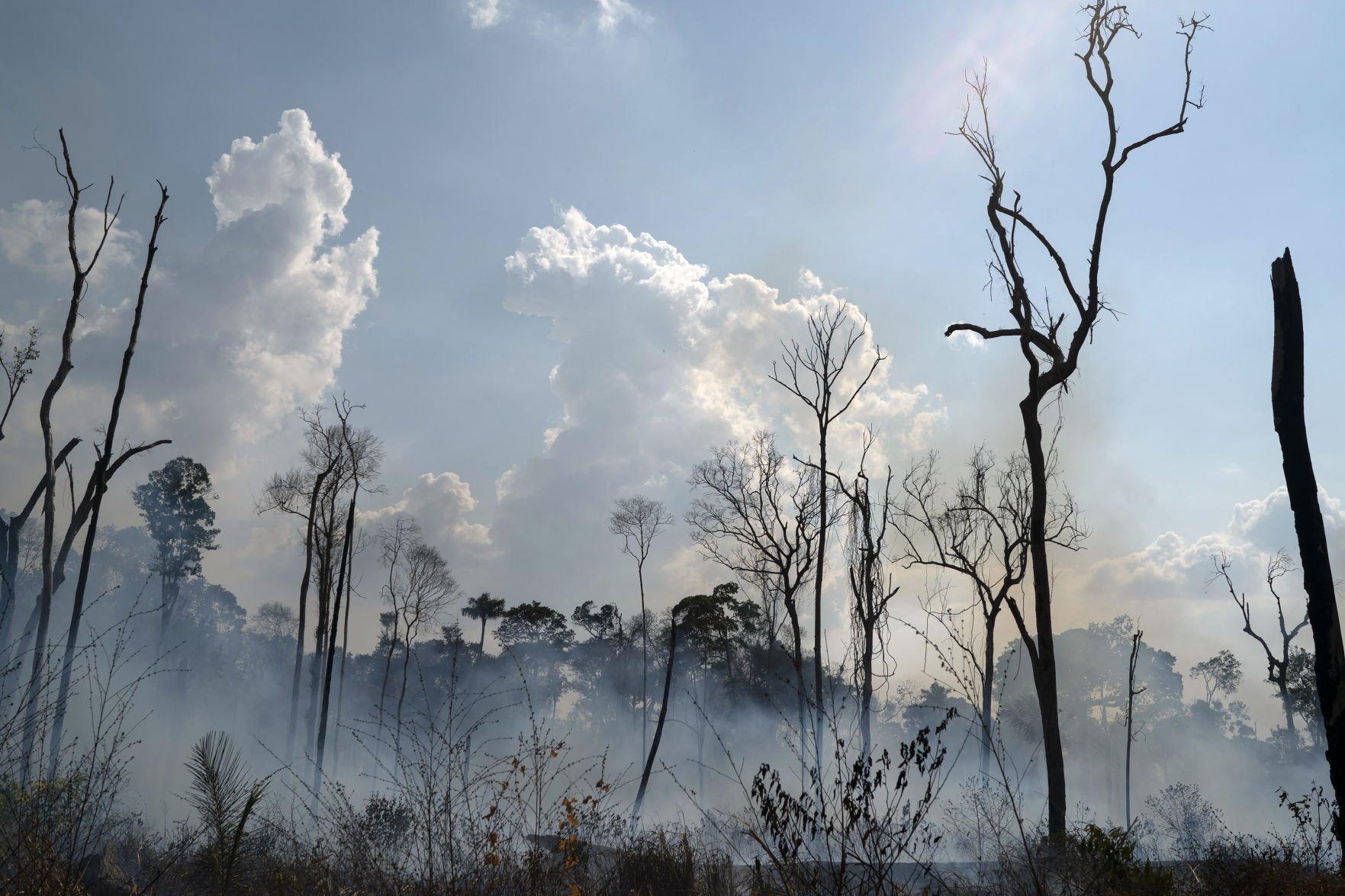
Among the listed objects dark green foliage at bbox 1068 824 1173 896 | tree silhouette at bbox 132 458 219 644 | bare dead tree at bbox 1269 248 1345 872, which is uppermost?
tree silhouette at bbox 132 458 219 644

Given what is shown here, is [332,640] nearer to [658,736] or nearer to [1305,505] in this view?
[658,736]

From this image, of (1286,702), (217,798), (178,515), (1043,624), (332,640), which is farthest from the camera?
(178,515)

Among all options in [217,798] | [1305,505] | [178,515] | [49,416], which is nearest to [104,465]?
[49,416]

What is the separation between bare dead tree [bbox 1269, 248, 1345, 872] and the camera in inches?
264

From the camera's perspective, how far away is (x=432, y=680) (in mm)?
44969

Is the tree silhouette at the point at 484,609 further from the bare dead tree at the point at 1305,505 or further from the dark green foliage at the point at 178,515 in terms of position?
the bare dead tree at the point at 1305,505

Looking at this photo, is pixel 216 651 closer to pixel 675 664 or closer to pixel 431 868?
pixel 675 664

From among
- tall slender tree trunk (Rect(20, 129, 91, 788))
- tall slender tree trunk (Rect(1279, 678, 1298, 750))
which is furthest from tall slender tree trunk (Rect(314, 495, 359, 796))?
tall slender tree trunk (Rect(1279, 678, 1298, 750))

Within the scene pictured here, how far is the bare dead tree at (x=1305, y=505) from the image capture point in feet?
22.0

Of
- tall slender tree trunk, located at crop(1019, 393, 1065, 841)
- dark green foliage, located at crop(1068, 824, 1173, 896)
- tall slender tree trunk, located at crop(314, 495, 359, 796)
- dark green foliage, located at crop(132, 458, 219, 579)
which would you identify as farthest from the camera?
dark green foliage, located at crop(132, 458, 219, 579)

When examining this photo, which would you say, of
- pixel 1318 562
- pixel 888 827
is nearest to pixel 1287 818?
pixel 1318 562

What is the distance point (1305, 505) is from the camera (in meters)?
7.21

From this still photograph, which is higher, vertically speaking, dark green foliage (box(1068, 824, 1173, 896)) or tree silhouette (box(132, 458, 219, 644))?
tree silhouette (box(132, 458, 219, 644))

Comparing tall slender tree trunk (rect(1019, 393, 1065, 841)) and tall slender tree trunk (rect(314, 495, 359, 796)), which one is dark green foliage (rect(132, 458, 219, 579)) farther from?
tall slender tree trunk (rect(1019, 393, 1065, 841))
